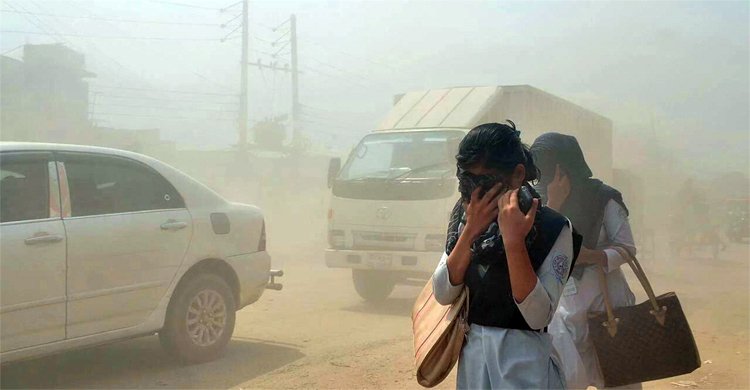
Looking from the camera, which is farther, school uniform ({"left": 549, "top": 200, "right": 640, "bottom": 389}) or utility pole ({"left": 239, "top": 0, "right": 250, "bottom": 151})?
utility pole ({"left": 239, "top": 0, "right": 250, "bottom": 151})

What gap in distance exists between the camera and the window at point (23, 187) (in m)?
5.31

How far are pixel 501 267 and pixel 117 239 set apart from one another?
164 inches

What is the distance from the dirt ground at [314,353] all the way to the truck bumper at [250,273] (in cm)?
51

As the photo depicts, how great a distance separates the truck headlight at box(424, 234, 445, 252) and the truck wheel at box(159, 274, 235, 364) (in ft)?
10.7

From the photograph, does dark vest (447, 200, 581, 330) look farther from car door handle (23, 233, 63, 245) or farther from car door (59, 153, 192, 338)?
car door (59, 153, 192, 338)

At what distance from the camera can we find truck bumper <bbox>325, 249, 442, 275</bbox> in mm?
9500

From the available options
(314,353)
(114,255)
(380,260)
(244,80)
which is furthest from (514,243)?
(244,80)

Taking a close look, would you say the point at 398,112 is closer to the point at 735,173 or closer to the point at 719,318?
the point at 719,318

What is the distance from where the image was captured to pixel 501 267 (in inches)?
92.0

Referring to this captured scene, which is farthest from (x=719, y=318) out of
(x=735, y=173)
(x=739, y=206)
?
(x=735, y=173)

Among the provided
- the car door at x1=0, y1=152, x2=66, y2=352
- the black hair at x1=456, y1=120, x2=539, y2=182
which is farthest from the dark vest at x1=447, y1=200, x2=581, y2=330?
the car door at x1=0, y1=152, x2=66, y2=352

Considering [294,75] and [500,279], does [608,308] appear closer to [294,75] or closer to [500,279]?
[500,279]

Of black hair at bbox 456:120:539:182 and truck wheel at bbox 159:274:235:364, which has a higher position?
black hair at bbox 456:120:539:182

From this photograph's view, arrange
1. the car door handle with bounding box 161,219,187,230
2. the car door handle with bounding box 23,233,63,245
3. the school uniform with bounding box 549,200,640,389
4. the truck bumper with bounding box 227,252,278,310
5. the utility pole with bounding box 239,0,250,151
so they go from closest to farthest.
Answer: the school uniform with bounding box 549,200,640,389 → the car door handle with bounding box 23,233,63,245 → the car door handle with bounding box 161,219,187,230 → the truck bumper with bounding box 227,252,278,310 → the utility pole with bounding box 239,0,250,151
